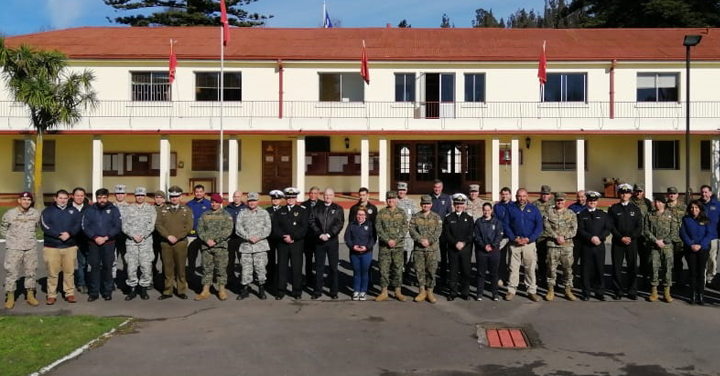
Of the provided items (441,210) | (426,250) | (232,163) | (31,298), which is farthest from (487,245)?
(232,163)

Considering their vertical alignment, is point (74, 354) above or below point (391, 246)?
below

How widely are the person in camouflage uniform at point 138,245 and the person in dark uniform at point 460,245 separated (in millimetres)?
4562

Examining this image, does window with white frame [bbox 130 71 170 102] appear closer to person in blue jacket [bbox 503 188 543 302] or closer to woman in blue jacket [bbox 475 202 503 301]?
woman in blue jacket [bbox 475 202 503 301]

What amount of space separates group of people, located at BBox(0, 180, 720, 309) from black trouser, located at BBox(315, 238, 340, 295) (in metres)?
0.02

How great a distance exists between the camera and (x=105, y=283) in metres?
9.61

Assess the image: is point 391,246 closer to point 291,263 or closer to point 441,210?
point 291,263

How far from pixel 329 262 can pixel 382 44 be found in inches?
710

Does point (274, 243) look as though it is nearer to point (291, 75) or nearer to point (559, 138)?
point (291, 75)

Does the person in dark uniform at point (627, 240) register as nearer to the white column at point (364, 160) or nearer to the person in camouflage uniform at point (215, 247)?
the person in camouflage uniform at point (215, 247)

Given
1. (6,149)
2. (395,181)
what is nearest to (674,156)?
(395,181)

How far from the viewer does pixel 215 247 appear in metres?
9.77

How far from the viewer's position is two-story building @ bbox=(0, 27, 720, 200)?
2381 cm

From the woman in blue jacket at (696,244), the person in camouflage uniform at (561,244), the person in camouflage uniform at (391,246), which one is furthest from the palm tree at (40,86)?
the woman in blue jacket at (696,244)

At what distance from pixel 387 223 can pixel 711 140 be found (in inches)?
796
